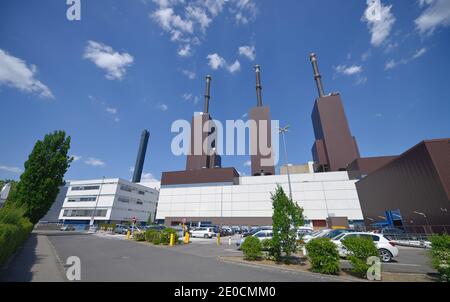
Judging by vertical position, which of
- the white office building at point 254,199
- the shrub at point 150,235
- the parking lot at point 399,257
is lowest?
the parking lot at point 399,257

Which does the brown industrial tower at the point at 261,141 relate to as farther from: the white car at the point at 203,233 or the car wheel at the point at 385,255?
the car wheel at the point at 385,255

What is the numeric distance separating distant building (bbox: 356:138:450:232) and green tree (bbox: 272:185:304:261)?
23478 mm

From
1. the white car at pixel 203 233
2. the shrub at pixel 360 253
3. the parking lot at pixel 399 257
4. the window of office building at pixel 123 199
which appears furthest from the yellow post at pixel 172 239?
the window of office building at pixel 123 199

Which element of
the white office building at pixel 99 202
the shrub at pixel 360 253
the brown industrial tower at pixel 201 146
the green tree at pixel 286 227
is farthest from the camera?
the brown industrial tower at pixel 201 146

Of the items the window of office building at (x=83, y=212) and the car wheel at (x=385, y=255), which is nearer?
the car wheel at (x=385, y=255)

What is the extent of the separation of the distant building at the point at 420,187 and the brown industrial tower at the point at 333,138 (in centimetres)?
2718

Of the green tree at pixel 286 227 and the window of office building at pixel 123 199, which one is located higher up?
the window of office building at pixel 123 199

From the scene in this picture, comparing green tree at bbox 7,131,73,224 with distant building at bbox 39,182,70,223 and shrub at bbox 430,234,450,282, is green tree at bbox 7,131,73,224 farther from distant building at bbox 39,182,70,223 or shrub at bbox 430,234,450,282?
distant building at bbox 39,182,70,223

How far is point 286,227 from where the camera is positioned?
421 inches

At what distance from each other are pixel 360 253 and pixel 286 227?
11.7 ft

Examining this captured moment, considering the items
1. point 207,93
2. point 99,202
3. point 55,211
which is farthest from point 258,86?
point 55,211

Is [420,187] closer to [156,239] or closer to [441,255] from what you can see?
[441,255]

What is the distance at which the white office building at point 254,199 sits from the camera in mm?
51469

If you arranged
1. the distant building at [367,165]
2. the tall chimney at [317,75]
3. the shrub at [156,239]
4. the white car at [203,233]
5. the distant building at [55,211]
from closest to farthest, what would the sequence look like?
1. the shrub at [156,239]
2. the white car at [203,233]
3. the distant building at [367,165]
4. the distant building at [55,211]
5. the tall chimney at [317,75]
